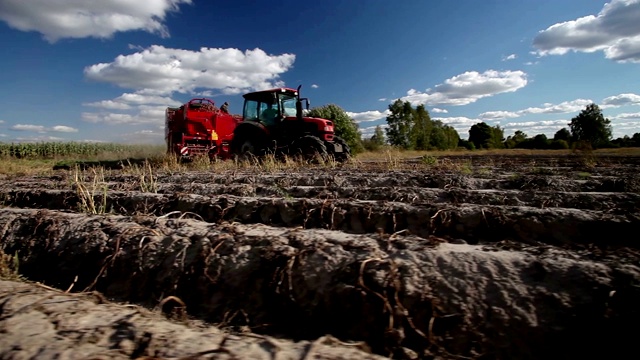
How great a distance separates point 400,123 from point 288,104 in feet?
104

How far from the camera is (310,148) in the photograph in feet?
30.2

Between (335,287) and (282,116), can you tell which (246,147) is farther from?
(335,287)

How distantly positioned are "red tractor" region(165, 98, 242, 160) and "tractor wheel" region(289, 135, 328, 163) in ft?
11.0

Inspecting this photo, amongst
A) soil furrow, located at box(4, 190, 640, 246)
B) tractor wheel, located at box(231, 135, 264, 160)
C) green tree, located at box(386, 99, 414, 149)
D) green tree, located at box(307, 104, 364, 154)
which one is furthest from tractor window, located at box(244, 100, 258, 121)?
green tree, located at box(386, 99, 414, 149)

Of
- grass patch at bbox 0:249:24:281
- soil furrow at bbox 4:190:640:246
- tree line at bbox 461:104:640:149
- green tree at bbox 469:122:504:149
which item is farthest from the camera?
green tree at bbox 469:122:504:149

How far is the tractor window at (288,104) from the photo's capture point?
413 inches

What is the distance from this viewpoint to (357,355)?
51.4 inches

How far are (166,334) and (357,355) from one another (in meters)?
0.80

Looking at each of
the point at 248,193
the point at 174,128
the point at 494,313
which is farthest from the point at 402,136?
the point at 494,313

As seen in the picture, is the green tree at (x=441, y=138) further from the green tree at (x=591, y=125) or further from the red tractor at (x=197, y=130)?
the red tractor at (x=197, y=130)

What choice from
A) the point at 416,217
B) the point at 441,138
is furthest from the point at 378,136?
the point at 416,217

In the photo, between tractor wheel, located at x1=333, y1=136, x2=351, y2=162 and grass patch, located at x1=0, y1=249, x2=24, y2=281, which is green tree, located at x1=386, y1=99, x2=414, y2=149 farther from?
grass patch, located at x1=0, y1=249, x2=24, y2=281

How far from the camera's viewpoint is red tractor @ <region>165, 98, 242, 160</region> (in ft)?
39.3

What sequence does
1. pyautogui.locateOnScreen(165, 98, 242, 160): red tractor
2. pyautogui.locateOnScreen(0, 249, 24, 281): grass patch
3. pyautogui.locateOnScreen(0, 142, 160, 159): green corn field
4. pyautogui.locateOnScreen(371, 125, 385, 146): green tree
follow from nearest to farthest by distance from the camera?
pyautogui.locateOnScreen(0, 249, 24, 281): grass patch < pyautogui.locateOnScreen(165, 98, 242, 160): red tractor < pyautogui.locateOnScreen(0, 142, 160, 159): green corn field < pyautogui.locateOnScreen(371, 125, 385, 146): green tree
